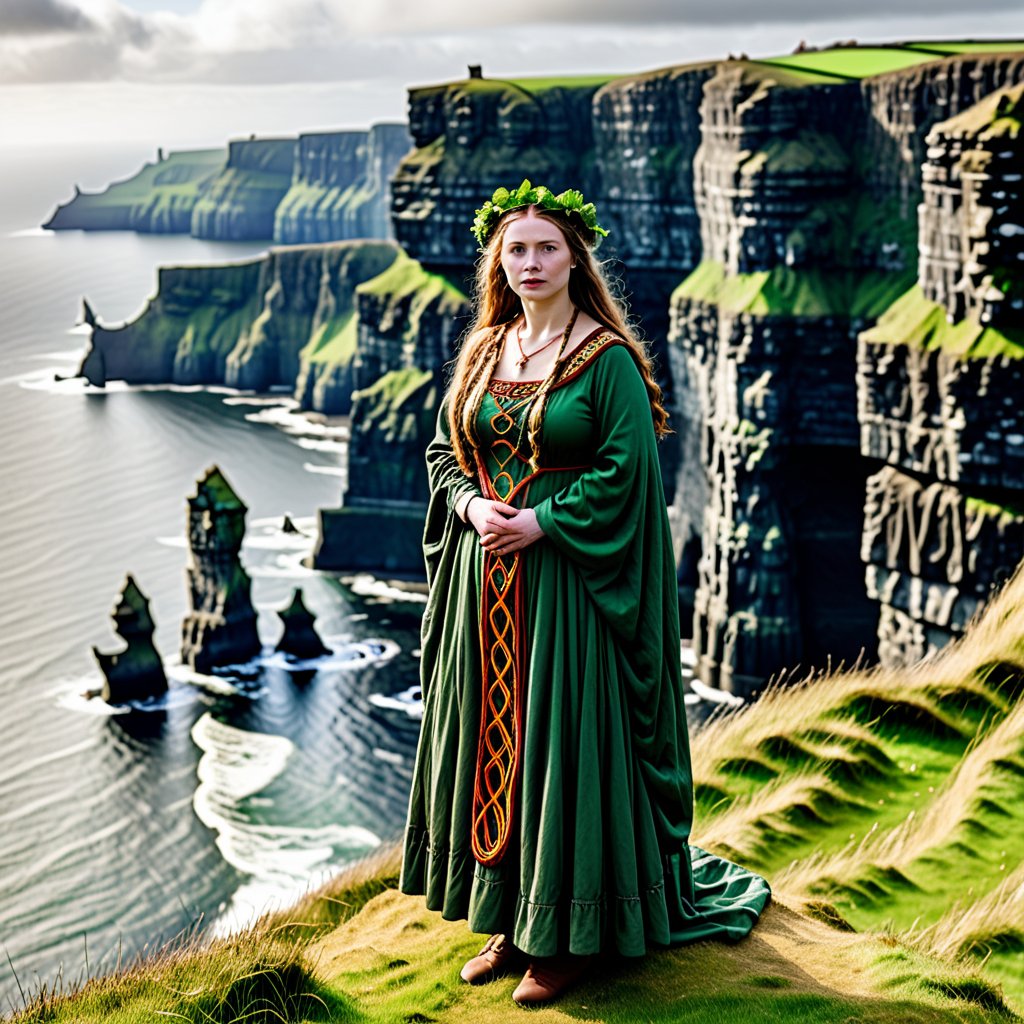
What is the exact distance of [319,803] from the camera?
55.6 m

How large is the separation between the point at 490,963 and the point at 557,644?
2001mm

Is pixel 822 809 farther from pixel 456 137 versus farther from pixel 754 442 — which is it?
pixel 456 137

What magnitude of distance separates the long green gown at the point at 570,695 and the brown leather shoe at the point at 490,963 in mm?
190

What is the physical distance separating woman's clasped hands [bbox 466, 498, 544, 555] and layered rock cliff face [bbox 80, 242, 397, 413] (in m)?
132

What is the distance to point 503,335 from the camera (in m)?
10.3

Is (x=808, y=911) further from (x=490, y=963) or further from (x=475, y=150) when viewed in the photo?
(x=475, y=150)

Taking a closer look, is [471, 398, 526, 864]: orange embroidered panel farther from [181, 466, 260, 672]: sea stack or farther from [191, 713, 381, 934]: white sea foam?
[181, 466, 260, 672]: sea stack

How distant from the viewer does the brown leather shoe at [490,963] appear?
1000cm

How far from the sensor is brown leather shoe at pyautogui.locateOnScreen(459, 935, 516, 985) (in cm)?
1000

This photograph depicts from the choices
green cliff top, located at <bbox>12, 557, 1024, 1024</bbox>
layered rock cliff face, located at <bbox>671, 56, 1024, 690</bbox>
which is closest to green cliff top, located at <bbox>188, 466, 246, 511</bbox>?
layered rock cliff face, located at <bbox>671, 56, 1024, 690</bbox>

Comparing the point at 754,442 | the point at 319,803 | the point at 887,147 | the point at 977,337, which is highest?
the point at 887,147

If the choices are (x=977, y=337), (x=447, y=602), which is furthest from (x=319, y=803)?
(x=447, y=602)

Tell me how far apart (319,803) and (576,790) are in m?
47.1

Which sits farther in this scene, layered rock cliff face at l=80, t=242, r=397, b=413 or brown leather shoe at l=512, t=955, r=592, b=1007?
layered rock cliff face at l=80, t=242, r=397, b=413
